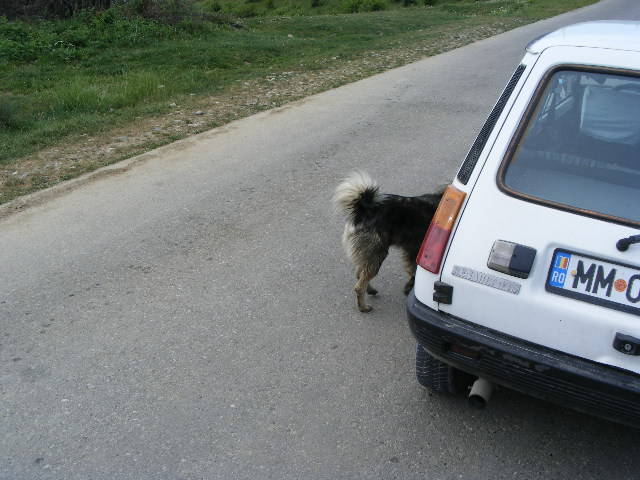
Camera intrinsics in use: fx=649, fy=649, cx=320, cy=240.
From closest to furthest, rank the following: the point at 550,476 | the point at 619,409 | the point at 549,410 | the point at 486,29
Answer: the point at 619,409 < the point at 550,476 < the point at 549,410 < the point at 486,29

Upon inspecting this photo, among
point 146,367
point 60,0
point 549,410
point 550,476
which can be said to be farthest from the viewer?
point 60,0

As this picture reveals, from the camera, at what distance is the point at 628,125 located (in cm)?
306

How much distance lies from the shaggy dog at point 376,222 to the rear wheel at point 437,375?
38.7 inches

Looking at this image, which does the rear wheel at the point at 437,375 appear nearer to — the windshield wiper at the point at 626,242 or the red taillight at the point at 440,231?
the red taillight at the point at 440,231

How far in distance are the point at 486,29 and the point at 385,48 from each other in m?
5.20

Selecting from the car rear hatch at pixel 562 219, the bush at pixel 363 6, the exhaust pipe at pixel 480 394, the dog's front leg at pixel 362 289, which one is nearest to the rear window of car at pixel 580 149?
the car rear hatch at pixel 562 219

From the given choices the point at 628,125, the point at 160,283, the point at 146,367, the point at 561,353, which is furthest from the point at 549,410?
the point at 160,283

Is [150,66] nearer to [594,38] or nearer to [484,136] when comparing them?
[484,136]

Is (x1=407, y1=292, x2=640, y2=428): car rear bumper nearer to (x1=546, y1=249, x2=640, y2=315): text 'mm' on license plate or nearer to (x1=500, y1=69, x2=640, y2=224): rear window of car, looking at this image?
(x1=546, y1=249, x2=640, y2=315): text 'mm' on license plate

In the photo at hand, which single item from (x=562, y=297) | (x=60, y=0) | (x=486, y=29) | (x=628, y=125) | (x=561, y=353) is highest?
(x=628, y=125)

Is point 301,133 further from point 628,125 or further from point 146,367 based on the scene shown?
point 628,125

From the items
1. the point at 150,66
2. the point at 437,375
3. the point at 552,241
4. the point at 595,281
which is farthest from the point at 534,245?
the point at 150,66

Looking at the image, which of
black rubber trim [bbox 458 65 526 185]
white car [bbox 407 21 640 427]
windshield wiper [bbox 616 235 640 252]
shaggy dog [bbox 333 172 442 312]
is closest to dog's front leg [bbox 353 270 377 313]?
shaggy dog [bbox 333 172 442 312]

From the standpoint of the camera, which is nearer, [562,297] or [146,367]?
[562,297]
